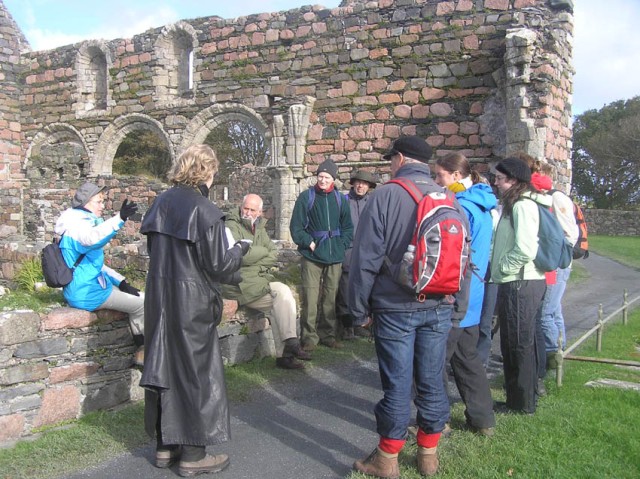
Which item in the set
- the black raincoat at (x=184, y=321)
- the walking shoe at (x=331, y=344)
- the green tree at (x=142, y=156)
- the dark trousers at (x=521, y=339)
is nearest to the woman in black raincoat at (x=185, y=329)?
the black raincoat at (x=184, y=321)

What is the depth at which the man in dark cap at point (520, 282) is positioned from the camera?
435cm

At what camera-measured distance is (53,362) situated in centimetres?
438

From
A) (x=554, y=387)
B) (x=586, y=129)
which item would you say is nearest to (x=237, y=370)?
(x=554, y=387)

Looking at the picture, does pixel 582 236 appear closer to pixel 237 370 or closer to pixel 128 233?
pixel 237 370

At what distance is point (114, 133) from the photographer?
49.0 feet

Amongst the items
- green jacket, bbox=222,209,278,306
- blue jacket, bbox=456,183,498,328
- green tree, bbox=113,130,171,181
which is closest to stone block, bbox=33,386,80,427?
green jacket, bbox=222,209,278,306

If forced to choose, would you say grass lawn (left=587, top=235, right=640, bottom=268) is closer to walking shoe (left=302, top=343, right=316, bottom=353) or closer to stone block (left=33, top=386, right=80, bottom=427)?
walking shoe (left=302, top=343, right=316, bottom=353)

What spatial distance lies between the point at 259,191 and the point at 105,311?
14.3 metres

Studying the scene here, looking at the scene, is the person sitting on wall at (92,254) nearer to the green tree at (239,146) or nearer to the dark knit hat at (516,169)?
the dark knit hat at (516,169)

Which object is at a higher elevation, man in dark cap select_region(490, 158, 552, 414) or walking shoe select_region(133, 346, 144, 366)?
man in dark cap select_region(490, 158, 552, 414)

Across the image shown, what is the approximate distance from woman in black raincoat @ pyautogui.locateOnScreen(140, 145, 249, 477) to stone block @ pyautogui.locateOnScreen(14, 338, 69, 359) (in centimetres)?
117

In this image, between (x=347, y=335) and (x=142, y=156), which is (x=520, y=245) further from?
(x=142, y=156)

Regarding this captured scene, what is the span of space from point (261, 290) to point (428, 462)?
264 centimetres

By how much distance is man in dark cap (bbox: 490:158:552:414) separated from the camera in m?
4.35
